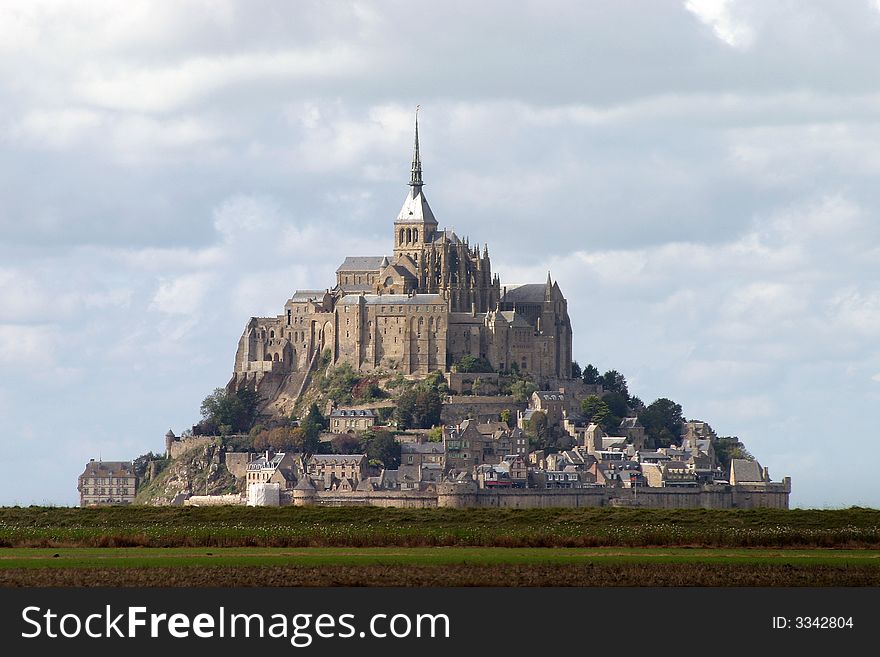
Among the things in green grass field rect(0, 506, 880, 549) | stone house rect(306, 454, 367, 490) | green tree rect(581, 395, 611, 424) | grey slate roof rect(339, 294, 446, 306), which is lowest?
green grass field rect(0, 506, 880, 549)

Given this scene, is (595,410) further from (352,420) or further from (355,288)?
(355,288)

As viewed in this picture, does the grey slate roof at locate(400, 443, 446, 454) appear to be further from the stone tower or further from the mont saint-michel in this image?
the stone tower

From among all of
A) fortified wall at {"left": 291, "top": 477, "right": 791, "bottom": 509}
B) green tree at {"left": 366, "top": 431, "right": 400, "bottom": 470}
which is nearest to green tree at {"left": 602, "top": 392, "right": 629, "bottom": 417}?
fortified wall at {"left": 291, "top": 477, "right": 791, "bottom": 509}

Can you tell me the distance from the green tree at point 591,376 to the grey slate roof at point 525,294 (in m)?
6.52

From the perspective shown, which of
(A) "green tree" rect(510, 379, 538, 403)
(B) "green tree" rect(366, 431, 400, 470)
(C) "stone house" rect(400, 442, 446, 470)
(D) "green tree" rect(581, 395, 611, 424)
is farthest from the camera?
(D) "green tree" rect(581, 395, 611, 424)

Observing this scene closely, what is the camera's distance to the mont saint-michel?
458 feet

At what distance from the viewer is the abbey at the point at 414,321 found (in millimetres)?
153125

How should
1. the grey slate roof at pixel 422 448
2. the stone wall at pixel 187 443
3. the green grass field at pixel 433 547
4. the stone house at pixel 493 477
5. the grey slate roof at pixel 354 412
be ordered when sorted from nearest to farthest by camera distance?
the green grass field at pixel 433 547 → the stone house at pixel 493 477 → the grey slate roof at pixel 422 448 → the grey slate roof at pixel 354 412 → the stone wall at pixel 187 443

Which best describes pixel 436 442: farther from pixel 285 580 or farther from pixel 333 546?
pixel 285 580

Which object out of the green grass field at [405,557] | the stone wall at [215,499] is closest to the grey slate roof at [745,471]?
the stone wall at [215,499]

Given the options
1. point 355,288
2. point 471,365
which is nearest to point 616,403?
point 471,365

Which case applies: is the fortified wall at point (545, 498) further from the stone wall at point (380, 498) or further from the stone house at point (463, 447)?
the stone house at point (463, 447)

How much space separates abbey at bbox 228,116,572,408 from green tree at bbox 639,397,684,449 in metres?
6.86

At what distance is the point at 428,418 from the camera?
14888 cm
